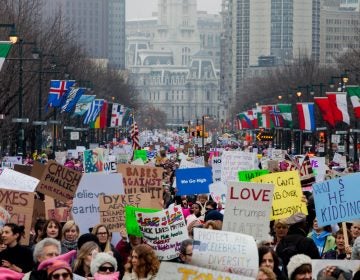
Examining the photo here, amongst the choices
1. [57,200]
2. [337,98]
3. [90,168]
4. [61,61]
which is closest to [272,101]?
[61,61]

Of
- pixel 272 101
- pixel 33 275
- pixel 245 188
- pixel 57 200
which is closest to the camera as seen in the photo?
pixel 33 275

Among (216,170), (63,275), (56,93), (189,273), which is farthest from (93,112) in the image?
(63,275)

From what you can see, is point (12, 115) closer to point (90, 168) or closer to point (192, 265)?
point (90, 168)

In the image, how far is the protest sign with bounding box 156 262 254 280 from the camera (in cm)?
1062

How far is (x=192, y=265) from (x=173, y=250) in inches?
121

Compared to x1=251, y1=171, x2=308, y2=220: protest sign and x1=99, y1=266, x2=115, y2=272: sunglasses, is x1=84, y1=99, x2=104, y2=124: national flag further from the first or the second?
x1=99, y1=266, x2=115, y2=272: sunglasses

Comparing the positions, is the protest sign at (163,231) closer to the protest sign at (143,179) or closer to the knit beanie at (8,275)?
the knit beanie at (8,275)

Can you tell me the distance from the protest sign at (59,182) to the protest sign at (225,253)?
6.37 meters

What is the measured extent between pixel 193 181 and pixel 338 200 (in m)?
8.22

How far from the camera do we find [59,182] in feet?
60.0

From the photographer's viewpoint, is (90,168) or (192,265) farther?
(90,168)

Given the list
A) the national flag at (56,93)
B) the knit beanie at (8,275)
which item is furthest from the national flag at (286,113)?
the knit beanie at (8,275)

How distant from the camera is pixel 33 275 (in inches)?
424

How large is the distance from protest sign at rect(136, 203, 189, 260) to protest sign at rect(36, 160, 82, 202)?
12.0 ft
